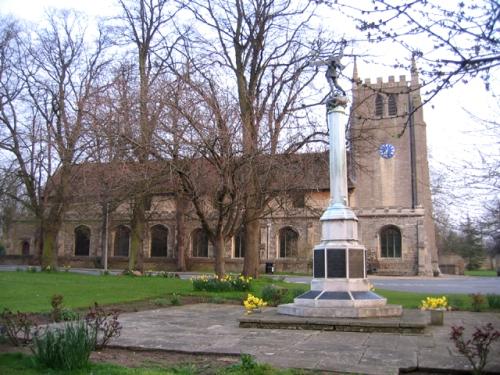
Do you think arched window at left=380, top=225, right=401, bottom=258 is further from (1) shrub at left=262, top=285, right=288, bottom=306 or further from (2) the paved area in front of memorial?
(2) the paved area in front of memorial

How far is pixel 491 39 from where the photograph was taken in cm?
471

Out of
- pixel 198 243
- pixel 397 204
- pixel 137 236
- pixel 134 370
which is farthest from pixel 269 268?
pixel 134 370

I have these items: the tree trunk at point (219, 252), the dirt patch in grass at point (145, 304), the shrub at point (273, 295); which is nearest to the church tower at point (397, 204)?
the tree trunk at point (219, 252)

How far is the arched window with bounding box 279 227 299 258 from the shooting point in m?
47.4

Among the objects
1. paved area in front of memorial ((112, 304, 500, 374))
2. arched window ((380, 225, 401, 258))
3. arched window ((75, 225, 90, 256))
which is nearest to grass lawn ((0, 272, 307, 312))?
paved area in front of memorial ((112, 304, 500, 374))

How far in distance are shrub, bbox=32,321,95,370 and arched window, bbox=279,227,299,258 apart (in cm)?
4074

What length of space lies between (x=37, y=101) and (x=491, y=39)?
103 ft

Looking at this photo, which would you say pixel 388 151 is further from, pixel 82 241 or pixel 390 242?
pixel 82 241

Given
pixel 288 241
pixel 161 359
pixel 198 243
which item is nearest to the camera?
pixel 161 359

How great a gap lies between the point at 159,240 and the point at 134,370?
45672mm

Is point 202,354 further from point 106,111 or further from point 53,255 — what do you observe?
point 53,255

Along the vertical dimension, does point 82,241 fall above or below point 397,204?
below

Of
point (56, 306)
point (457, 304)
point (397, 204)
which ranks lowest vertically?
point (457, 304)

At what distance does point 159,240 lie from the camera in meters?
51.6
